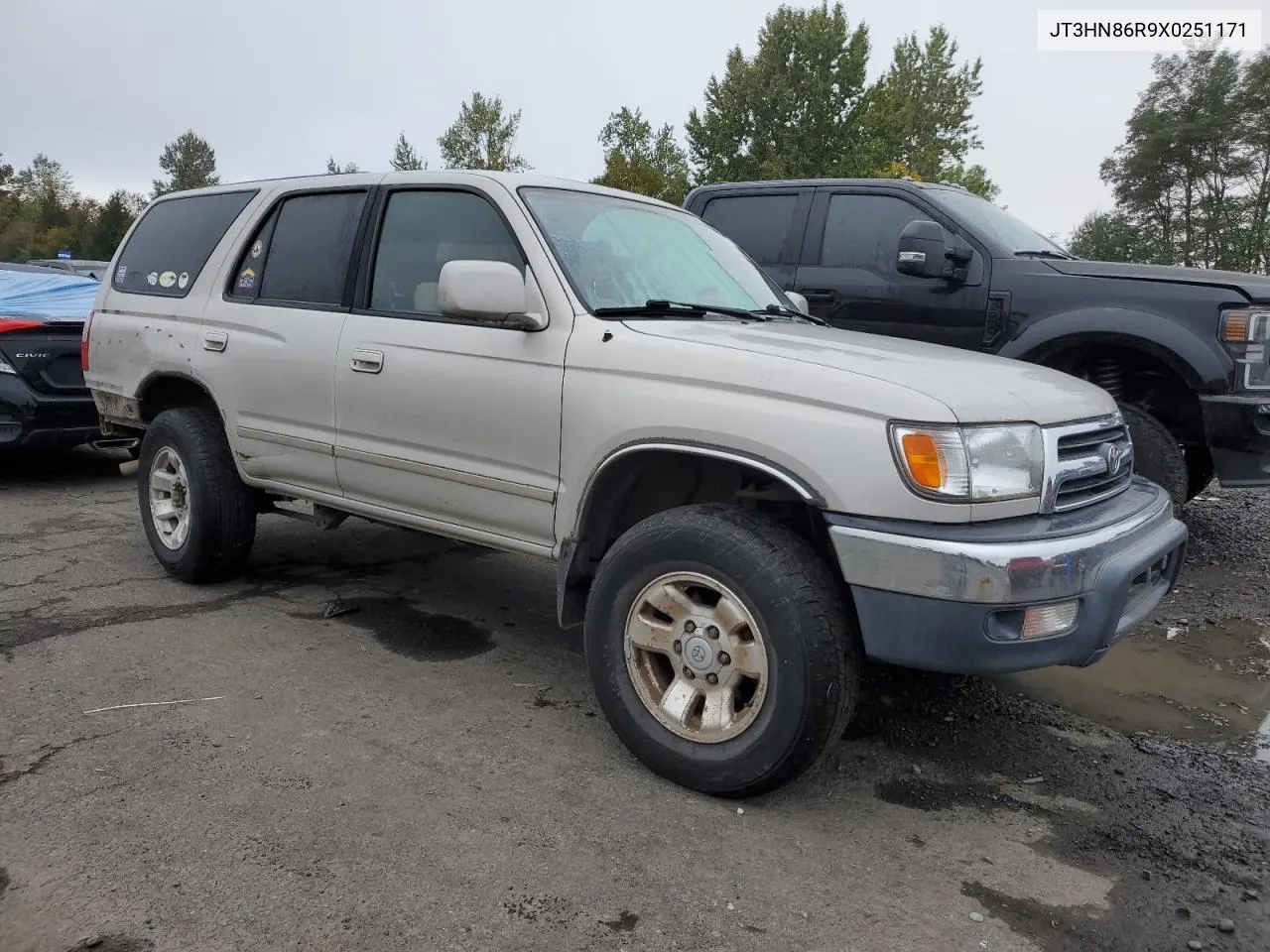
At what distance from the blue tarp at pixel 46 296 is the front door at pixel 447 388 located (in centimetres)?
406

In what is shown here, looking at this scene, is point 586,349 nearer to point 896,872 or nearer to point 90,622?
point 896,872

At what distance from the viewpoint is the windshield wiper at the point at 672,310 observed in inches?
129

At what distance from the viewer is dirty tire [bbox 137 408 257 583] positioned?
4.44 meters

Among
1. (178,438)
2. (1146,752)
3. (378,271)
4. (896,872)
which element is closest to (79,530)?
(178,438)

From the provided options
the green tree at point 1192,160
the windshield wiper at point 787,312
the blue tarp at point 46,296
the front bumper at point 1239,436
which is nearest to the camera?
the windshield wiper at point 787,312

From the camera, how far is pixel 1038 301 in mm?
5469

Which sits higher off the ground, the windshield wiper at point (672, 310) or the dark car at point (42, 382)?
the windshield wiper at point (672, 310)

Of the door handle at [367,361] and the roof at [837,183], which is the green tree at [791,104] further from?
the door handle at [367,361]

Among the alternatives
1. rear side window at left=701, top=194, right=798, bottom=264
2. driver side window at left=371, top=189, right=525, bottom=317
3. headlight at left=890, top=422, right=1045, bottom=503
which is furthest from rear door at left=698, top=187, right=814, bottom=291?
headlight at left=890, top=422, right=1045, bottom=503

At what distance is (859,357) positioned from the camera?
2867mm

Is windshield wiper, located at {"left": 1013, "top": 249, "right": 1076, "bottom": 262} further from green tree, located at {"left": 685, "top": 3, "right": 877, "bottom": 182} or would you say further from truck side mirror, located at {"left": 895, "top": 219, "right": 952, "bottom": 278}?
green tree, located at {"left": 685, "top": 3, "right": 877, "bottom": 182}

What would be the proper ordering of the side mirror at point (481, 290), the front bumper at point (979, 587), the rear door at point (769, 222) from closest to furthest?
the front bumper at point (979, 587), the side mirror at point (481, 290), the rear door at point (769, 222)

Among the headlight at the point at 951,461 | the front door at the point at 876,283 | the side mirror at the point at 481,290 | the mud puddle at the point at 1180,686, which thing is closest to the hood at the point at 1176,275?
the front door at the point at 876,283

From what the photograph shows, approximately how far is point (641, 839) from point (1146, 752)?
1871 millimetres
